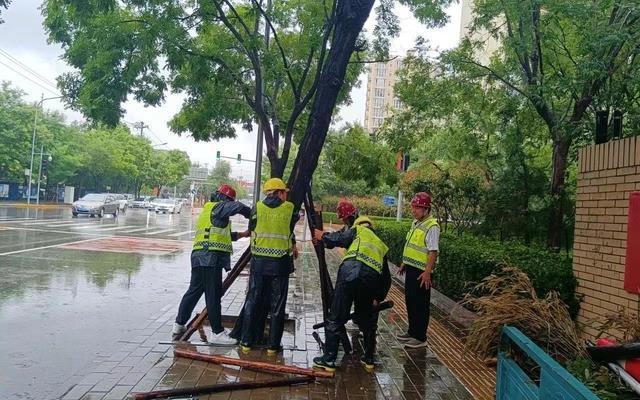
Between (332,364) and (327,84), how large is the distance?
114 inches

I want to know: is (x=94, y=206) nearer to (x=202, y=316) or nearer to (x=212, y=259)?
(x=202, y=316)

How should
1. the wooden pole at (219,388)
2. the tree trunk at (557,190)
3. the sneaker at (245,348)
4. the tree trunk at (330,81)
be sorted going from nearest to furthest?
the wooden pole at (219,388) → the sneaker at (245,348) → the tree trunk at (330,81) → the tree trunk at (557,190)

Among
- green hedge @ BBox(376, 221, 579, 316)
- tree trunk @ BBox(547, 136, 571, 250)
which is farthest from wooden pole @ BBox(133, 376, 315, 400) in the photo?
tree trunk @ BBox(547, 136, 571, 250)

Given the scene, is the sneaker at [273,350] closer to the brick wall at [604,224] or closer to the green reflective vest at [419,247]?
the green reflective vest at [419,247]

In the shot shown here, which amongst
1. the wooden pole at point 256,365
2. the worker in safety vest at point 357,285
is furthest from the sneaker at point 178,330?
the worker in safety vest at point 357,285

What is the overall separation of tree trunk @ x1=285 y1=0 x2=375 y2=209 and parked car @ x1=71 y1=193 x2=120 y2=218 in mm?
Result: 30088

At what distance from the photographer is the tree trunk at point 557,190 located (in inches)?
424

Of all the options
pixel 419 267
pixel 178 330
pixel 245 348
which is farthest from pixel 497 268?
pixel 178 330

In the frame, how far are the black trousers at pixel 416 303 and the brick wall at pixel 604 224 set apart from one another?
1.61 metres

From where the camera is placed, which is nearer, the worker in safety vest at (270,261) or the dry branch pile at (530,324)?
the dry branch pile at (530,324)

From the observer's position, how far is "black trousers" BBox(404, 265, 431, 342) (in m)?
6.80

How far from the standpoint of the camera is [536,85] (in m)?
9.97

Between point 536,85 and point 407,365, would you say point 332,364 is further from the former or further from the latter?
point 536,85

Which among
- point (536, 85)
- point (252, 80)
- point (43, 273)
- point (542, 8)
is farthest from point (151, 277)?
point (542, 8)
